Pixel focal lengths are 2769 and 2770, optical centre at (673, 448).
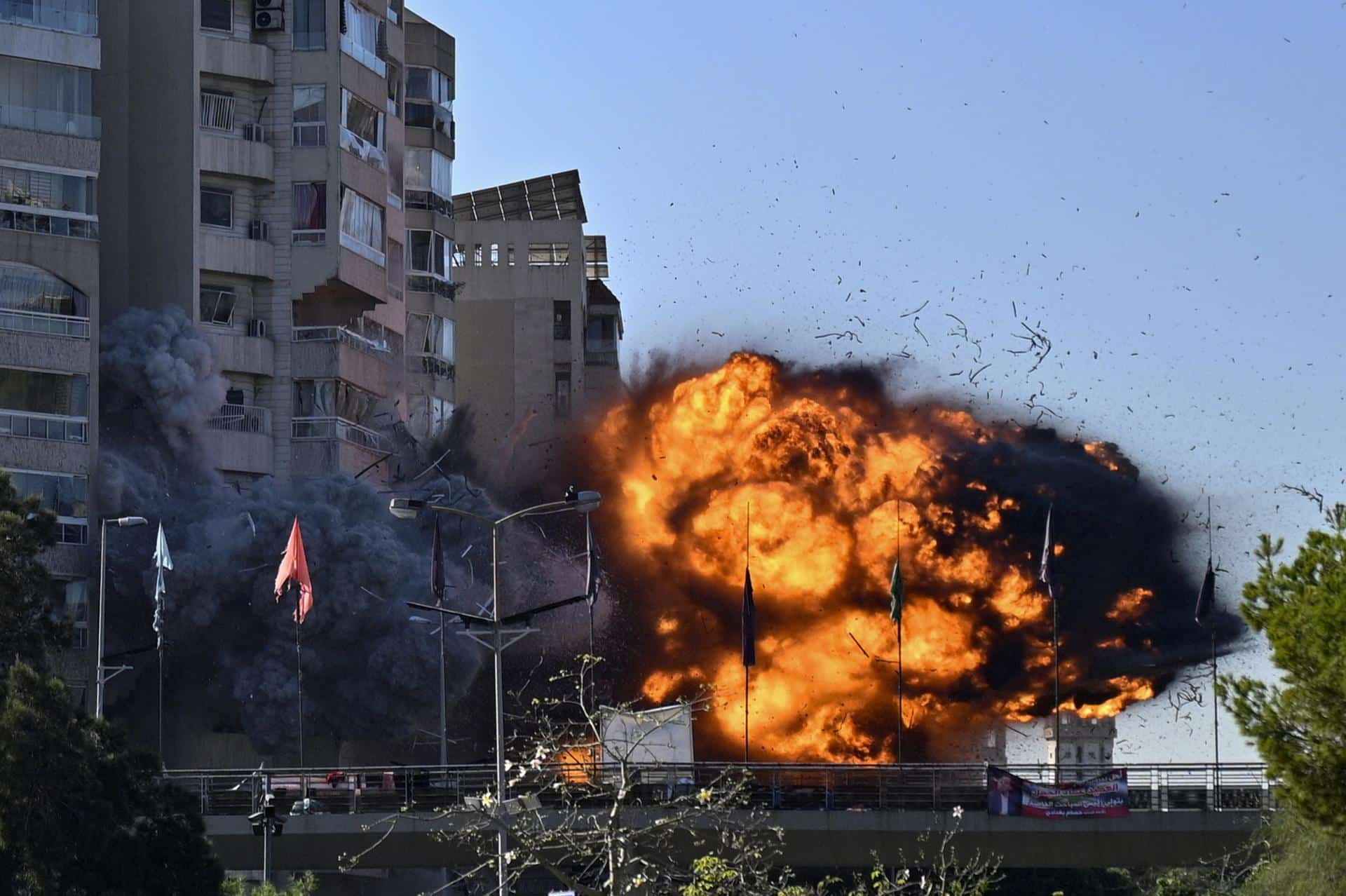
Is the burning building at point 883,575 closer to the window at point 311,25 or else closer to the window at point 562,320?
the window at point 311,25

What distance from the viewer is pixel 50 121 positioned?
110m

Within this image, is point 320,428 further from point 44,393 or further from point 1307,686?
point 1307,686

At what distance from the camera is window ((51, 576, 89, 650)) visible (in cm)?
10700

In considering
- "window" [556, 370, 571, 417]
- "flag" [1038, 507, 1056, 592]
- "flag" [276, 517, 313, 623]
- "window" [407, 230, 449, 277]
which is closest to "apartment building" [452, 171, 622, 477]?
"window" [556, 370, 571, 417]

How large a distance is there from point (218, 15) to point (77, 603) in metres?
28.0

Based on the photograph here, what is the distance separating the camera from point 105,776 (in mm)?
72250

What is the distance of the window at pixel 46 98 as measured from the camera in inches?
4294

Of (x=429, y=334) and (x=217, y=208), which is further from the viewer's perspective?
(x=429, y=334)

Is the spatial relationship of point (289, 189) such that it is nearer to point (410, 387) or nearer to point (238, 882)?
point (410, 387)

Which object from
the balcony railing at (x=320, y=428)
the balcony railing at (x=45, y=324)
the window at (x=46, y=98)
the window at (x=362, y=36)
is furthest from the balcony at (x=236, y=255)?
the window at (x=362, y=36)

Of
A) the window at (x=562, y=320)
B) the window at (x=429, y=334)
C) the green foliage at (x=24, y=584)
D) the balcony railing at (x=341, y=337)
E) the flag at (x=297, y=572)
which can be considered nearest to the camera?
the green foliage at (x=24, y=584)

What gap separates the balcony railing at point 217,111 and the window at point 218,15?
2.94m

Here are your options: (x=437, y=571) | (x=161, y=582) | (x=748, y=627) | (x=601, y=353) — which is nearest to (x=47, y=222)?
(x=161, y=582)

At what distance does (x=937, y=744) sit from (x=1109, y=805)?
3767 centimetres
